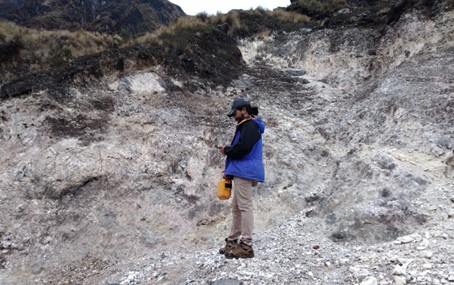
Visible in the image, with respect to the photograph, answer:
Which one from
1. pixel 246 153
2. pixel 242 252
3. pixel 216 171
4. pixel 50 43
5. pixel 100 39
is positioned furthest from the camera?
pixel 100 39

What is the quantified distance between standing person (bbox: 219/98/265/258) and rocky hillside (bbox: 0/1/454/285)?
34 cm

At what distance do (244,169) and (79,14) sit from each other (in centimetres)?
5025

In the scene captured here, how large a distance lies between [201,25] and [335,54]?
5182mm

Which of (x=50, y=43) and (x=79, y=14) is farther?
(x=79, y=14)

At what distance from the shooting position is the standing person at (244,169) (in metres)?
5.79

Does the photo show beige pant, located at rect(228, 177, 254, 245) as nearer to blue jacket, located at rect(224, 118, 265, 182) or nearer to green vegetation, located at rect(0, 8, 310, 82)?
blue jacket, located at rect(224, 118, 265, 182)

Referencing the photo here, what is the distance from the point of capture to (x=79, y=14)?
4959 cm

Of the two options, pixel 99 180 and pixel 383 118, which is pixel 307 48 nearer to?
pixel 383 118

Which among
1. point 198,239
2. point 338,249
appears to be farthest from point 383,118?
point 198,239

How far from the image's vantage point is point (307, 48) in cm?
1512

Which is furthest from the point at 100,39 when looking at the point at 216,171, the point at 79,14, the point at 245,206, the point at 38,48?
the point at 79,14

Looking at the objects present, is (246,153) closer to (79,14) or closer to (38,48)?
(38,48)

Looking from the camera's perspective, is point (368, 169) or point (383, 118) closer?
point (368, 169)

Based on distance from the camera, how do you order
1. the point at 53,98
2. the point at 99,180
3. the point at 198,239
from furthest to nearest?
the point at 53,98, the point at 99,180, the point at 198,239
